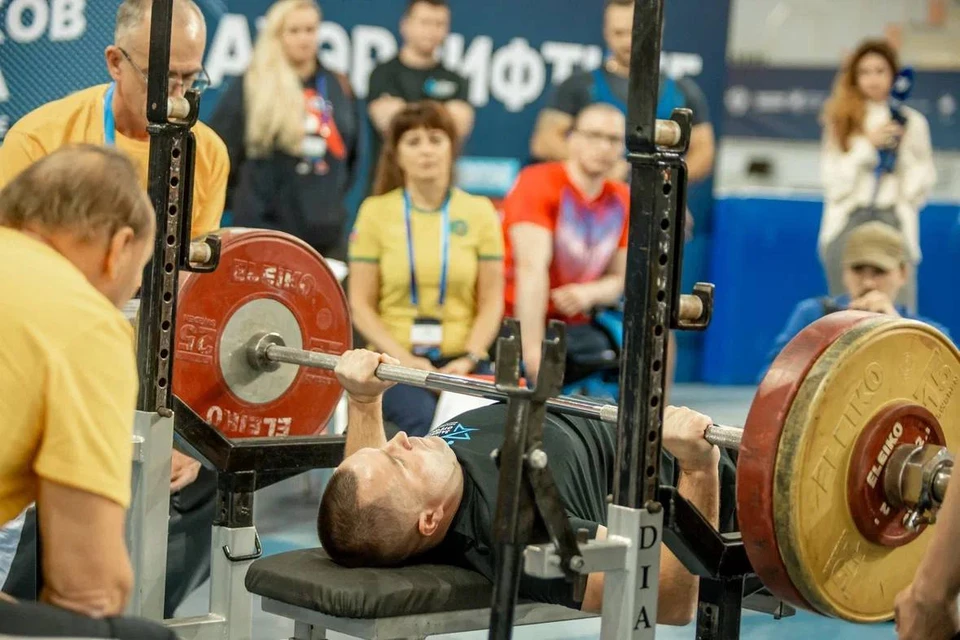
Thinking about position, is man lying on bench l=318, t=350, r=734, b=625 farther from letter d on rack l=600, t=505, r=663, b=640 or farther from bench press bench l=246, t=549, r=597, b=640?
letter d on rack l=600, t=505, r=663, b=640

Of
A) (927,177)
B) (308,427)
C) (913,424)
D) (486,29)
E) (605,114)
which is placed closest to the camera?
(913,424)

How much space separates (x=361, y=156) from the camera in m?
6.77

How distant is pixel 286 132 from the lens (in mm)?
6074

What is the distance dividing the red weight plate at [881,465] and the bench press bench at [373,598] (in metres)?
0.66

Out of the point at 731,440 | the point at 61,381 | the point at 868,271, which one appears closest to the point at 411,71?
the point at 868,271

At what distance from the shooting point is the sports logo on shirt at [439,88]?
6738 millimetres

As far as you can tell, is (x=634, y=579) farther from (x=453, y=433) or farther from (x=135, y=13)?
(x=135, y=13)

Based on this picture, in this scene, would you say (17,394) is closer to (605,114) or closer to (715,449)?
(715,449)

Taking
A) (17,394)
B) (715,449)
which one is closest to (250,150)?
(715,449)

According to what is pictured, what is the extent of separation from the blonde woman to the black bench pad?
10.2ft

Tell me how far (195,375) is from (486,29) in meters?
3.96

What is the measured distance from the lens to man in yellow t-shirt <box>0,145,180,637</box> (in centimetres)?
217

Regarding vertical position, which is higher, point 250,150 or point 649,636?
point 250,150

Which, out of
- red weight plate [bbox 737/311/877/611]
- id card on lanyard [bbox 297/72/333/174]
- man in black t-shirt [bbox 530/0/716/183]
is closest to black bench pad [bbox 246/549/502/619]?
red weight plate [bbox 737/311/877/611]
